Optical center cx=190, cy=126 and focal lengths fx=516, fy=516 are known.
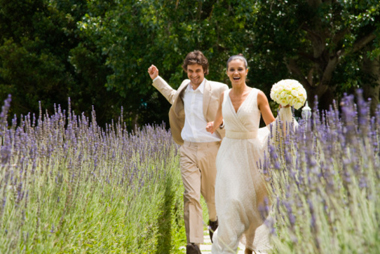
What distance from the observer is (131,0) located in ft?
48.5

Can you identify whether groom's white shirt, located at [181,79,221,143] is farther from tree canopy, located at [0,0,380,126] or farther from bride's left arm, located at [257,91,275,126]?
tree canopy, located at [0,0,380,126]

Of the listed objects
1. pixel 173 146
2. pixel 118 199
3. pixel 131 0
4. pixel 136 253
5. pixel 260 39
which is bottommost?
pixel 136 253

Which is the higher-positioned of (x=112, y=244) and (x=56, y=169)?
(x=56, y=169)

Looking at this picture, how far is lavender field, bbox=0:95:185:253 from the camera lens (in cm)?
297

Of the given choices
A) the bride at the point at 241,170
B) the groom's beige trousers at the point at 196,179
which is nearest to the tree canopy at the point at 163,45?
the groom's beige trousers at the point at 196,179

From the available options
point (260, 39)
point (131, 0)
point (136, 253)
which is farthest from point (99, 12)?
point (136, 253)

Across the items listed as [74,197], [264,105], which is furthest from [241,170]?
[74,197]

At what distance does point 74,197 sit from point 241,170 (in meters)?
1.81

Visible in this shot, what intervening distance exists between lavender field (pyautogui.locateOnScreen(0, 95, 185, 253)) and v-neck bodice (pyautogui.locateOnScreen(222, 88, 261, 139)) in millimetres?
1020

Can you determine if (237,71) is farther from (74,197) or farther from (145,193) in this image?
(74,197)

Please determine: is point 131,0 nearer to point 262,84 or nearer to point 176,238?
point 262,84

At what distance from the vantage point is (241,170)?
4.91 metres

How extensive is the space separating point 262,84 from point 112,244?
1258cm

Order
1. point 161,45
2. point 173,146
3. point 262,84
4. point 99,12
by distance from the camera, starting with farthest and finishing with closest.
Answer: point 99,12 → point 262,84 → point 161,45 → point 173,146
